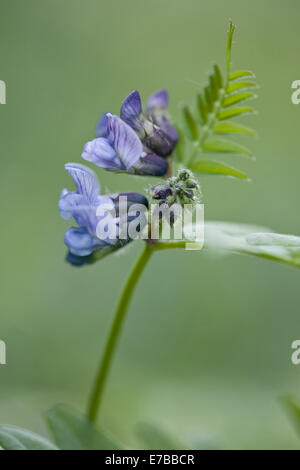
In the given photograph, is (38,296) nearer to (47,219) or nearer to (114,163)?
(47,219)

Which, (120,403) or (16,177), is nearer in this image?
(120,403)

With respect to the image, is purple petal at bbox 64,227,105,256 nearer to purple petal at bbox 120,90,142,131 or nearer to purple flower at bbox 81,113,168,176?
purple flower at bbox 81,113,168,176

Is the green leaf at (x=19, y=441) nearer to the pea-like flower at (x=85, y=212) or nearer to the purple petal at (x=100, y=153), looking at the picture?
the pea-like flower at (x=85, y=212)

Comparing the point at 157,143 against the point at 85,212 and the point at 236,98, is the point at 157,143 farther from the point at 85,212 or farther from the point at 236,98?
the point at 85,212

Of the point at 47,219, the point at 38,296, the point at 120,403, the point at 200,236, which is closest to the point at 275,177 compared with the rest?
the point at 47,219

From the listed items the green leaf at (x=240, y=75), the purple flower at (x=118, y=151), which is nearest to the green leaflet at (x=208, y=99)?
the green leaf at (x=240, y=75)

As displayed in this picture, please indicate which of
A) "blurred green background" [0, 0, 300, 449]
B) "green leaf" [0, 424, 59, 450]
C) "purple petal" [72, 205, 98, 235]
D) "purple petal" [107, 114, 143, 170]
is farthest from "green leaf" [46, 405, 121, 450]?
"purple petal" [107, 114, 143, 170]
